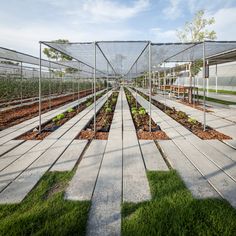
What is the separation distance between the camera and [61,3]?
22.2ft

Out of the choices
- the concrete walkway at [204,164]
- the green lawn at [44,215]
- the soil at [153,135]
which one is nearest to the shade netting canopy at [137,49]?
the soil at [153,135]

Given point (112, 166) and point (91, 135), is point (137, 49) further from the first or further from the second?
point (112, 166)

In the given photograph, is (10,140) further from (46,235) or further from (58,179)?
(46,235)

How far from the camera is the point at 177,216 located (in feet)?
6.73

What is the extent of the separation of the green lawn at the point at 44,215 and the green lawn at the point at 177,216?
40 cm

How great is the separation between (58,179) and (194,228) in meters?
1.64

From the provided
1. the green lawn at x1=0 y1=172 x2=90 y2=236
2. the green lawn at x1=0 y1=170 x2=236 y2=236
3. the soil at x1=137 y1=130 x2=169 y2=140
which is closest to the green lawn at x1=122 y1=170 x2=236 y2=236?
the green lawn at x1=0 y1=170 x2=236 y2=236

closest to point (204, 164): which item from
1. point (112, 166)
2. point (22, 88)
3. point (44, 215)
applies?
point (112, 166)

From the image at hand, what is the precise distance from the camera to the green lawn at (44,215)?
1.85 m

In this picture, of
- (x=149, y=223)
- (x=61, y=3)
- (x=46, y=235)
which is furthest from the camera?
(x=61, y=3)

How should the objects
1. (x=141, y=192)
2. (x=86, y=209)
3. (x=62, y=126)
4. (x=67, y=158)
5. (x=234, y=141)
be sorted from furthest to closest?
(x=62, y=126)
(x=234, y=141)
(x=67, y=158)
(x=141, y=192)
(x=86, y=209)

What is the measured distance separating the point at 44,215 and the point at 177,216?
45.3 inches

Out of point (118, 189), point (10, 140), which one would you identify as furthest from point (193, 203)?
point (10, 140)

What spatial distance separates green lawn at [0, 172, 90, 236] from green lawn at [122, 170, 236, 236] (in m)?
0.40
